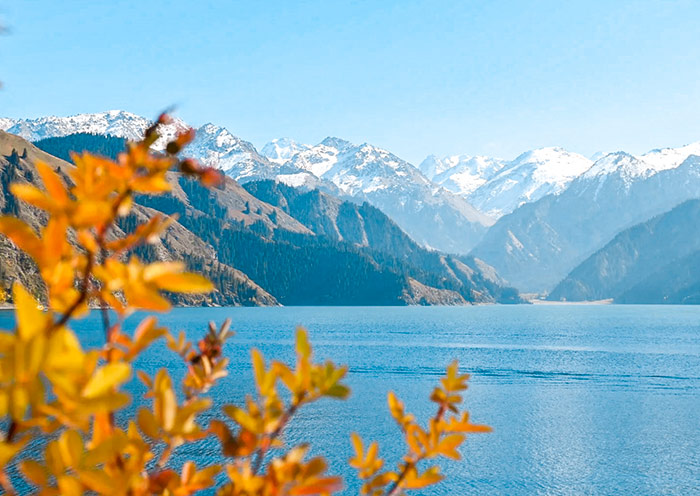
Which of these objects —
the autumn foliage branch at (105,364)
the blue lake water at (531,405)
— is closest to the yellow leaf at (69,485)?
the autumn foliage branch at (105,364)

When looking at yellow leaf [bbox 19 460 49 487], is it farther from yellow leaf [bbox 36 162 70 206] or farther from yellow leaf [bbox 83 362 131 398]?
yellow leaf [bbox 36 162 70 206]

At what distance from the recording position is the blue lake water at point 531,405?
42.1 meters

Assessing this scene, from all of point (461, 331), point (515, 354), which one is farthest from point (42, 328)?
point (461, 331)

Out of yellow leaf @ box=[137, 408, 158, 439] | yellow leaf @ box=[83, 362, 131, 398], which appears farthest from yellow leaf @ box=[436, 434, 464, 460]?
yellow leaf @ box=[83, 362, 131, 398]

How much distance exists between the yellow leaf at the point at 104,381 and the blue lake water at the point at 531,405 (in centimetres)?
3970

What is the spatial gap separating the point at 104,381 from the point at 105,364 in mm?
138

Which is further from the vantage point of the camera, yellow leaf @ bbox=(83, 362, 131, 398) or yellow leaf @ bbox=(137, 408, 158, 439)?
yellow leaf @ bbox=(137, 408, 158, 439)

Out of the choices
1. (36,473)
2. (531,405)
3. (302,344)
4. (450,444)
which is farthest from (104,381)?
(531,405)

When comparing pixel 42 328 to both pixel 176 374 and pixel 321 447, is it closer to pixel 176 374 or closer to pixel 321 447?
pixel 321 447

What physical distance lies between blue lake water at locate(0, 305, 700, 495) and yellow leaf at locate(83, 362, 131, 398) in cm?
3970

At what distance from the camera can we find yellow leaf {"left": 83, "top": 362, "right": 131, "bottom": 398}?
102 centimetres

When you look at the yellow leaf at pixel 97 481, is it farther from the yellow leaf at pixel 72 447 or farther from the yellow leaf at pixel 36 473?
the yellow leaf at pixel 36 473

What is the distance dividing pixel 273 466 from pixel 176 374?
83.2m

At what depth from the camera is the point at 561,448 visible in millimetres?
48656
